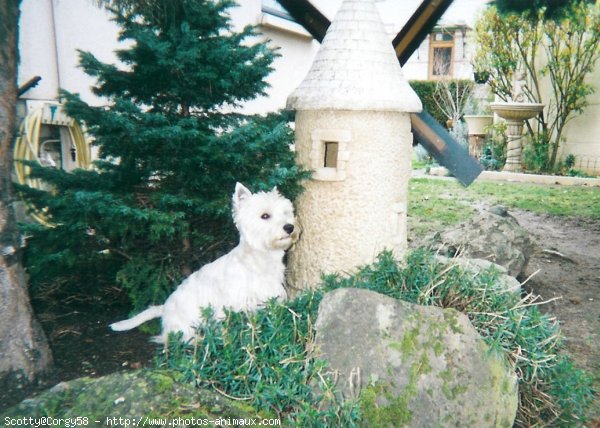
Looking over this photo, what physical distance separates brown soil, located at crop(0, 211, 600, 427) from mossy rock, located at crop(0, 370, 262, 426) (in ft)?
1.49

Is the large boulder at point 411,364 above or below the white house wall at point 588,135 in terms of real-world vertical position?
below

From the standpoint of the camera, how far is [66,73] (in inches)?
244

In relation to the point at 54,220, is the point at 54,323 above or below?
below

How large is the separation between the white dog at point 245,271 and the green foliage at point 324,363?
0.26 metres

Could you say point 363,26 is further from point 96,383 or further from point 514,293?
point 96,383

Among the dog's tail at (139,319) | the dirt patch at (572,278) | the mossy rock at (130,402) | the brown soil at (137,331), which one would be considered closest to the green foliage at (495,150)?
the dirt patch at (572,278)

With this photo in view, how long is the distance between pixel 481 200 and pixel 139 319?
28.9 feet

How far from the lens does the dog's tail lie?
3.62 meters

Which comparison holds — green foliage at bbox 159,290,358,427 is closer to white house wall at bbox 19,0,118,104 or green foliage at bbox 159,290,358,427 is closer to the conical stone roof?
the conical stone roof

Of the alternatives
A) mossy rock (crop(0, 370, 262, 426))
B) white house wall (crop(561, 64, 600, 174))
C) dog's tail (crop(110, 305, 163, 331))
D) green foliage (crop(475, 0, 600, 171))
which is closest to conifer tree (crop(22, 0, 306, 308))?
dog's tail (crop(110, 305, 163, 331))

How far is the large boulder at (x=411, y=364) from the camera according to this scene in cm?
272

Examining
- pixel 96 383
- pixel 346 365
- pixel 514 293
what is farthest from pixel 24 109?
pixel 514 293

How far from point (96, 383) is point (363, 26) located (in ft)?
10.9

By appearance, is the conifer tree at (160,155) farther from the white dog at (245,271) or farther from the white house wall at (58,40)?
the white house wall at (58,40)
